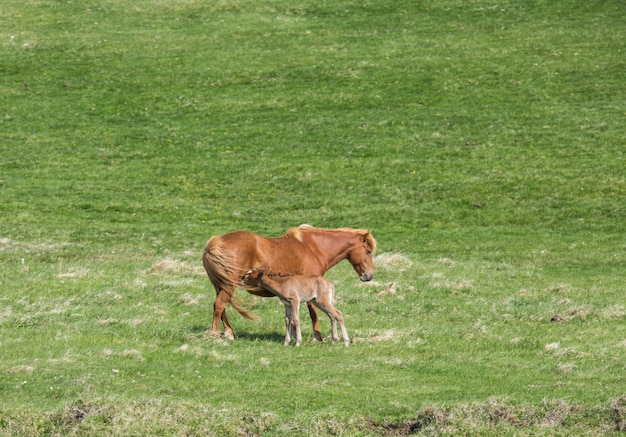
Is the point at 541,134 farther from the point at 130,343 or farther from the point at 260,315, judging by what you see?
the point at 130,343

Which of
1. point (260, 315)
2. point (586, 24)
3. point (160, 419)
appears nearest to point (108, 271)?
point (260, 315)

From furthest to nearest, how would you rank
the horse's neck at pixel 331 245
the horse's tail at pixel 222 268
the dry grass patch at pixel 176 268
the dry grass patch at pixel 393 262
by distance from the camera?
the dry grass patch at pixel 393 262 < the dry grass patch at pixel 176 268 < the horse's neck at pixel 331 245 < the horse's tail at pixel 222 268

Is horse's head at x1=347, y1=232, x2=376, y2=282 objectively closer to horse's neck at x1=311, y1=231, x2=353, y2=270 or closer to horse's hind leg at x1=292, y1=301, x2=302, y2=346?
horse's neck at x1=311, y1=231, x2=353, y2=270

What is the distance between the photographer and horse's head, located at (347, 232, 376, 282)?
19.3 meters

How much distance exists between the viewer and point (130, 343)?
1702 centimetres

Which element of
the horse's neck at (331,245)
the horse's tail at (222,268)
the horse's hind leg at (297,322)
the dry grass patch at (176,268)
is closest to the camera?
the horse's hind leg at (297,322)

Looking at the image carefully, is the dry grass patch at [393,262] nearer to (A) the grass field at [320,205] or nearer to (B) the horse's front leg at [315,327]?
(A) the grass field at [320,205]

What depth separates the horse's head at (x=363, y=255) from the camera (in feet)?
63.2

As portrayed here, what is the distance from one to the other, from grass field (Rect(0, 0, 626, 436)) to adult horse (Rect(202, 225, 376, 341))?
0.98 m

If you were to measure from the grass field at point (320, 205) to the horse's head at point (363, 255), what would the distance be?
1108mm

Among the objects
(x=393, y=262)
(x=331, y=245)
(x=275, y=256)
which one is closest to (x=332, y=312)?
(x=275, y=256)

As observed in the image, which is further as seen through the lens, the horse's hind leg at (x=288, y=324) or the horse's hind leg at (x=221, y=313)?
the horse's hind leg at (x=221, y=313)

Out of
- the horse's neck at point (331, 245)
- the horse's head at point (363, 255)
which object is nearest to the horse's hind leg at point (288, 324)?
the horse's neck at point (331, 245)

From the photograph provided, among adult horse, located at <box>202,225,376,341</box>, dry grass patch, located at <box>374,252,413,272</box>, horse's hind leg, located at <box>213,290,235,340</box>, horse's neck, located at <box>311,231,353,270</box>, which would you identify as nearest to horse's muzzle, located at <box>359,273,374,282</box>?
adult horse, located at <box>202,225,376,341</box>
